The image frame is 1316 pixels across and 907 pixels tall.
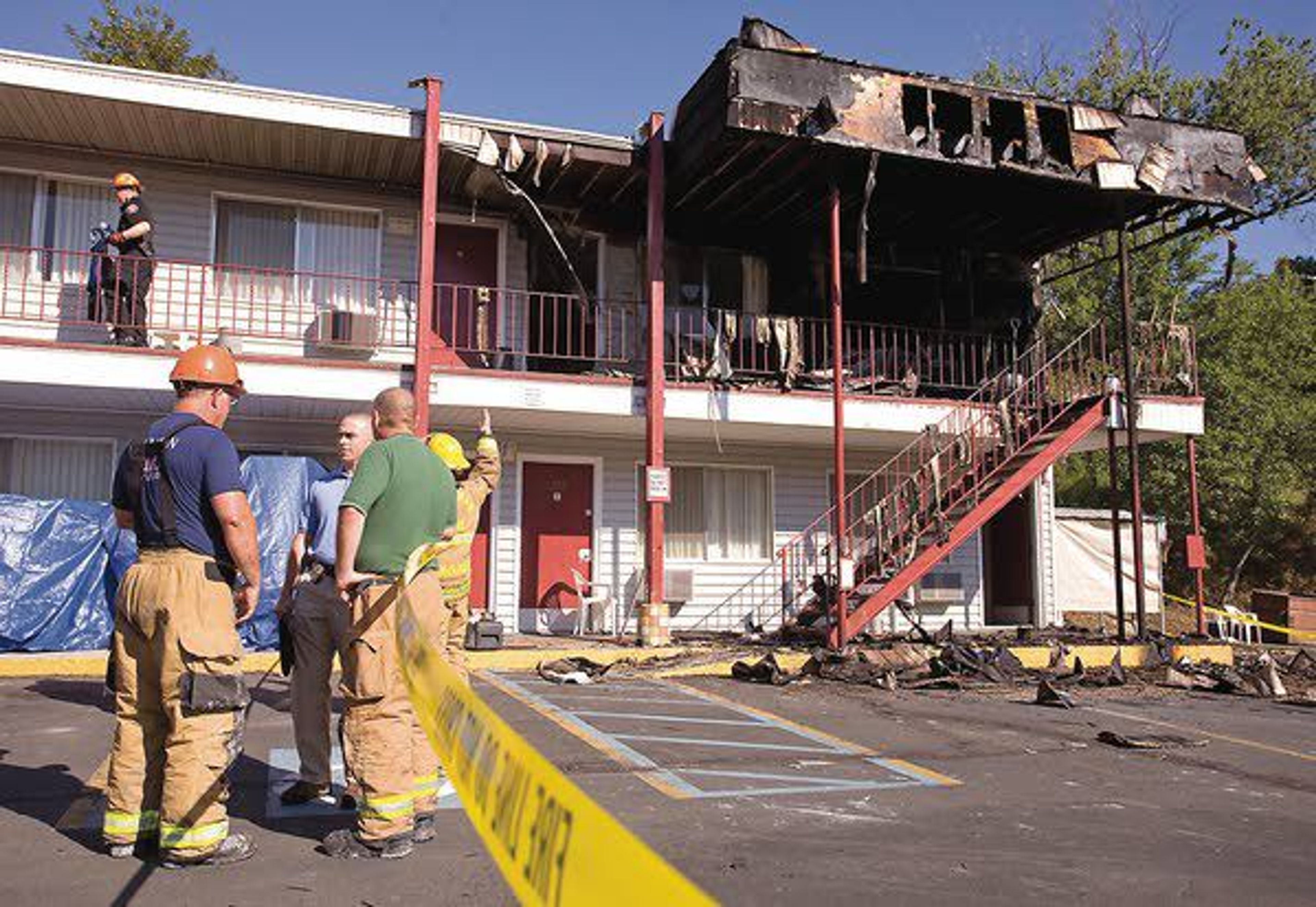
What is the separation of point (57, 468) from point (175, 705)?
10129 millimetres

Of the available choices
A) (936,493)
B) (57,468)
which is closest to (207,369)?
(936,493)

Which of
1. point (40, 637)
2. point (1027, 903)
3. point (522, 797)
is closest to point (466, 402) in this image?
point (40, 637)

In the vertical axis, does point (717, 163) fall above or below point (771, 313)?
above

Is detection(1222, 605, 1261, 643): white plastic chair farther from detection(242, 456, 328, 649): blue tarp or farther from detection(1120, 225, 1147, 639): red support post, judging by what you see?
detection(242, 456, 328, 649): blue tarp

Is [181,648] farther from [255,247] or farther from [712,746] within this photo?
[255,247]

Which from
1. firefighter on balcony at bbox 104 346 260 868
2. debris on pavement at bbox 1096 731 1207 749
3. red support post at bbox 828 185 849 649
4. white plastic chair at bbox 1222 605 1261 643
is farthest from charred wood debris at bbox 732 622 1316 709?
white plastic chair at bbox 1222 605 1261 643

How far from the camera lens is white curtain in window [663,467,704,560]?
1391 centimetres

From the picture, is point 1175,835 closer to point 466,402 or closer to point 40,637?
point 466,402

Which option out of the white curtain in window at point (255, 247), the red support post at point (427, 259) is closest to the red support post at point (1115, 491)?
the red support post at point (427, 259)

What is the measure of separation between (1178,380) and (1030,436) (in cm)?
257

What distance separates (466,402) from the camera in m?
11.2

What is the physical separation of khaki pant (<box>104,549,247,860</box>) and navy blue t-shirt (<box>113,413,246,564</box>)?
0.07 metres

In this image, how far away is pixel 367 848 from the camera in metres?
3.62

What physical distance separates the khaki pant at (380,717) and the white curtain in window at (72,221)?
1042cm
